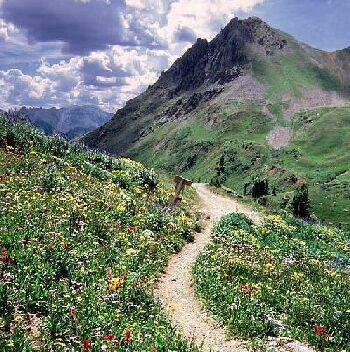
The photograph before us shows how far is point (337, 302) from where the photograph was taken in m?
18.4

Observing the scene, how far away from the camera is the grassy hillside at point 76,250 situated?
1236 centimetres

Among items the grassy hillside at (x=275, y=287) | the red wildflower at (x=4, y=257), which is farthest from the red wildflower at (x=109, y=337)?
the grassy hillside at (x=275, y=287)

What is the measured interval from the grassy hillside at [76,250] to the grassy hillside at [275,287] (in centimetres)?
235

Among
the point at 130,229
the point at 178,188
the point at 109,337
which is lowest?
the point at 109,337

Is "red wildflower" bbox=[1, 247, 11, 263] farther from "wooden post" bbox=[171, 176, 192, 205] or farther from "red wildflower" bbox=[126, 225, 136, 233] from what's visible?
"wooden post" bbox=[171, 176, 192, 205]

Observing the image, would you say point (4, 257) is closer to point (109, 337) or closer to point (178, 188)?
point (109, 337)

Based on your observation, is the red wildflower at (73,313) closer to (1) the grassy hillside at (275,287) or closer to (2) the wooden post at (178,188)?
(1) the grassy hillside at (275,287)

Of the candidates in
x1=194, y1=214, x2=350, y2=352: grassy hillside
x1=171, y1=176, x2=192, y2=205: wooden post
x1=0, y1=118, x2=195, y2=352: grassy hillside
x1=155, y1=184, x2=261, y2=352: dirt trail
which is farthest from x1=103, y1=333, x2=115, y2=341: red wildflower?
x1=171, y1=176, x2=192, y2=205: wooden post

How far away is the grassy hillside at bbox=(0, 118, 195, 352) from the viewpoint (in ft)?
40.5

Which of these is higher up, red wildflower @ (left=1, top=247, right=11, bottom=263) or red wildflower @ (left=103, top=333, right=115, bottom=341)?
red wildflower @ (left=1, top=247, right=11, bottom=263)

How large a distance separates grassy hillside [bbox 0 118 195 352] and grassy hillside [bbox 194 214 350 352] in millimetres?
2353

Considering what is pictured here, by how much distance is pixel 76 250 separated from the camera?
1850 cm

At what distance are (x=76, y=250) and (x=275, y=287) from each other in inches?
317

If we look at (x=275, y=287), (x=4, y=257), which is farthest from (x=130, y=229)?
(x=4, y=257)
